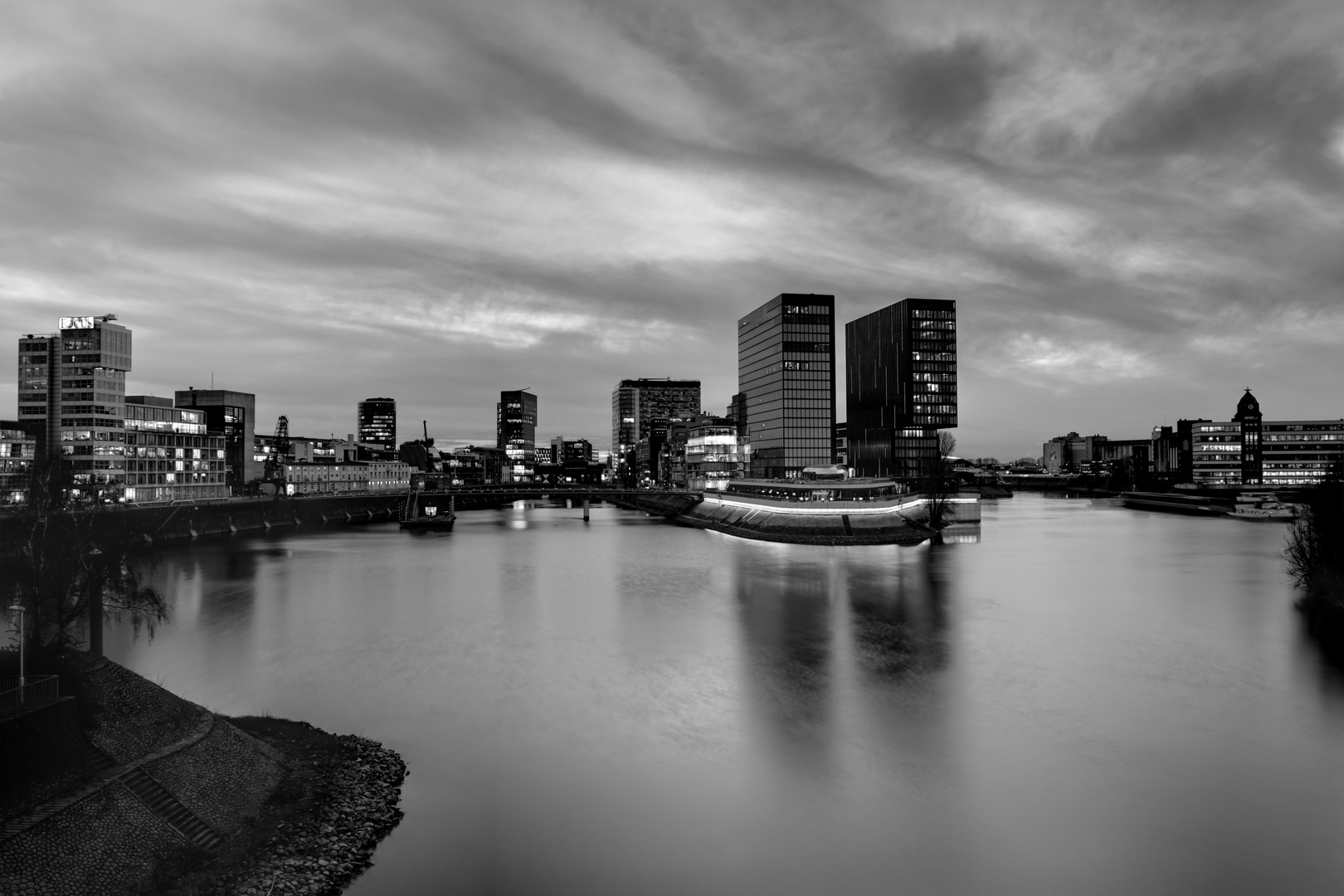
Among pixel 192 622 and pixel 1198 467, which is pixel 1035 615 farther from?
pixel 1198 467

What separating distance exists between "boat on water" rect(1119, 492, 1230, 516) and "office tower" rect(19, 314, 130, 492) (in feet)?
520

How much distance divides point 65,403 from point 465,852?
115431 millimetres

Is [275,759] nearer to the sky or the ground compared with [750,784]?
nearer to the sky

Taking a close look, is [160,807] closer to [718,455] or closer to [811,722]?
[811,722]

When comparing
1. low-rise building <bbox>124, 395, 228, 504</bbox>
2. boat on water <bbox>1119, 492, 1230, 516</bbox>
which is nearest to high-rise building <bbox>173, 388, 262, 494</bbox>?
low-rise building <bbox>124, 395, 228, 504</bbox>

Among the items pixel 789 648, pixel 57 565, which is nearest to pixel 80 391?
pixel 57 565

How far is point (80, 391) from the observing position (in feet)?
334

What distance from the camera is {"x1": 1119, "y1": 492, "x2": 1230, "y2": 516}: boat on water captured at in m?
122

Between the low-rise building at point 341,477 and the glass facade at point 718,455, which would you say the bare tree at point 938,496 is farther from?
the low-rise building at point 341,477

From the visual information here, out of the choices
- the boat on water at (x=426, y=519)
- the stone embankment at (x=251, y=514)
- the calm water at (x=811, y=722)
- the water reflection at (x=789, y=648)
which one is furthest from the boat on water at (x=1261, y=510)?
the stone embankment at (x=251, y=514)

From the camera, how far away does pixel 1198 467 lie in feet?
589

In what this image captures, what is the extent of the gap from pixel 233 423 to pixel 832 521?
132 metres

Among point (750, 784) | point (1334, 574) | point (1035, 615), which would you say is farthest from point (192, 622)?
point (1334, 574)

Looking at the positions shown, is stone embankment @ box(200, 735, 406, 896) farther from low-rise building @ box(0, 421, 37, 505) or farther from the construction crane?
the construction crane
